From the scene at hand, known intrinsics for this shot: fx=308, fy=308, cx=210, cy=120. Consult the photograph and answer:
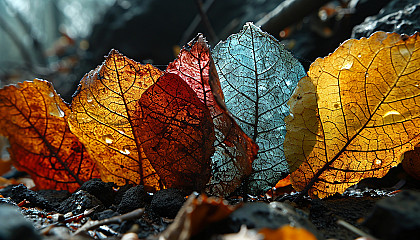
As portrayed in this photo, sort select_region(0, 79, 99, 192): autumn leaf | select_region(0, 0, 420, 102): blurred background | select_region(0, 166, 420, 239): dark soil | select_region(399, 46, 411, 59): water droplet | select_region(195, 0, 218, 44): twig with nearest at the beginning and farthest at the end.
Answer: select_region(0, 166, 420, 239): dark soil < select_region(399, 46, 411, 59): water droplet < select_region(0, 79, 99, 192): autumn leaf < select_region(0, 0, 420, 102): blurred background < select_region(195, 0, 218, 44): twig

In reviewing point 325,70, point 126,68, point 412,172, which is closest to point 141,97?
point 126,68

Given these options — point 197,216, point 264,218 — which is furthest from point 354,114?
point 197,216

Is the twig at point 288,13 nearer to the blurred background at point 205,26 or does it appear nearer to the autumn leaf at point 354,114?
the blurred background at point 205,26

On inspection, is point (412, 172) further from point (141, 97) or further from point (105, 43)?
point (105, 43)

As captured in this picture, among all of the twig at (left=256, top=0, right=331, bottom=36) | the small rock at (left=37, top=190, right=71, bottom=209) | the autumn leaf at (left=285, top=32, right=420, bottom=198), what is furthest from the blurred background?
the small rock at (left=37, top=190, right=71, bottom=209)

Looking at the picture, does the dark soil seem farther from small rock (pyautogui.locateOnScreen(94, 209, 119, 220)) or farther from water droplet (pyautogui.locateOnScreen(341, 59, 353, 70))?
water droplet (pyautogui.locateOnScreen(341, 59, 353, 70))

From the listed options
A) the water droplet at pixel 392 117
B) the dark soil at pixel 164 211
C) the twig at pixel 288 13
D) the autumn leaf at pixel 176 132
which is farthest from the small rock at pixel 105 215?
the twig at pixel 288 13
